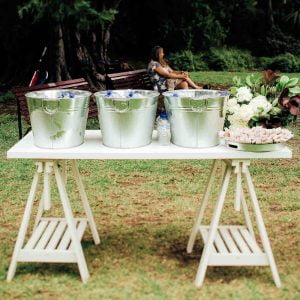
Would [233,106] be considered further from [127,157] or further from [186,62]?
[186,62]

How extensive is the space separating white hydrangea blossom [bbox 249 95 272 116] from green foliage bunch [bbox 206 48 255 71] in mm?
18488

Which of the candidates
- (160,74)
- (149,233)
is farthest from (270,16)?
(149,233)

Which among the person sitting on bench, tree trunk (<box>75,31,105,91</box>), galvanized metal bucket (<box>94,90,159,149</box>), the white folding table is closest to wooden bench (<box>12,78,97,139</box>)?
the person sitting on bench

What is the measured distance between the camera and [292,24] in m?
24.9

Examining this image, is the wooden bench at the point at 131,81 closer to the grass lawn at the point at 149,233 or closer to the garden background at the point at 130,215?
the garden background at the point at 130,215

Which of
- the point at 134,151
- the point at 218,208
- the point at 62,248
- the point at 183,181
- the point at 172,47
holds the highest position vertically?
the point at 134,151

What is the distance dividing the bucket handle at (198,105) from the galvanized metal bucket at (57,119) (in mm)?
661

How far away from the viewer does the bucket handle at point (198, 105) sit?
→ 344 centimetres

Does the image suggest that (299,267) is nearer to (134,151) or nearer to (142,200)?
(134,151)

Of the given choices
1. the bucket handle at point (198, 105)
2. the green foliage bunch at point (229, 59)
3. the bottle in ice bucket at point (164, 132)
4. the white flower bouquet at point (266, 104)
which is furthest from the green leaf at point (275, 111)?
the green foliage bunch at point (229, 59)

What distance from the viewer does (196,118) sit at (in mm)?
3496

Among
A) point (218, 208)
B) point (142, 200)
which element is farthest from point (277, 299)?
point (142, 200)

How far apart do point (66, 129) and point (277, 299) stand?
63.6 inches

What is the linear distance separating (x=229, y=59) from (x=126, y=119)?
19.3 meters
